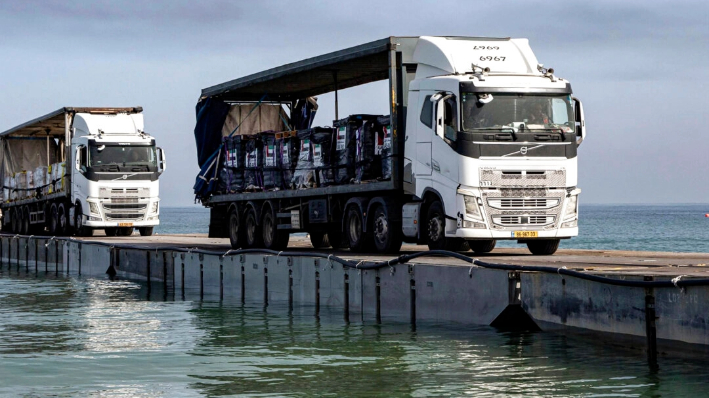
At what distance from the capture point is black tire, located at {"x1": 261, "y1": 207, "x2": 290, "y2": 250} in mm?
27828

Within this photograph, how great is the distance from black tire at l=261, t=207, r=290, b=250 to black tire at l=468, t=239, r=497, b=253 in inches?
217

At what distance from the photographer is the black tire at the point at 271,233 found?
27828 millimetres

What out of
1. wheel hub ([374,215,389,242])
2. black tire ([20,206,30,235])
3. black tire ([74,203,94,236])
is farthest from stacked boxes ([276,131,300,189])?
black tire ([20,206,30,235])

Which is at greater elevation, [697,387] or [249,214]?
[249,214]

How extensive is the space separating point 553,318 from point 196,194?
17.3 metres

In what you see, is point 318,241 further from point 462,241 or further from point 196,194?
point 462,241

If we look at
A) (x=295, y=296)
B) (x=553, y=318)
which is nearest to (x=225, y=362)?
(x=553, y=318)

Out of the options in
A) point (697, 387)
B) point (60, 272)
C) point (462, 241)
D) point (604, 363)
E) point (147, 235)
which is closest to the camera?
point (697, 387)

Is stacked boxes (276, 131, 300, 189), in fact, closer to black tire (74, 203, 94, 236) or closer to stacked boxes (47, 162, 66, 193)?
black tire (74, 203, 94, 236)

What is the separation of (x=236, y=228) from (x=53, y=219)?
1775 centimetres

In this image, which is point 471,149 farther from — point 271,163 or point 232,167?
point 232,167

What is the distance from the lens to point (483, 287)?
17109 mm

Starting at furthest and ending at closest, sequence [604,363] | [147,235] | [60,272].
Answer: [147,235]
[60,272]
[604,363]

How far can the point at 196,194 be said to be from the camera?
104ft
